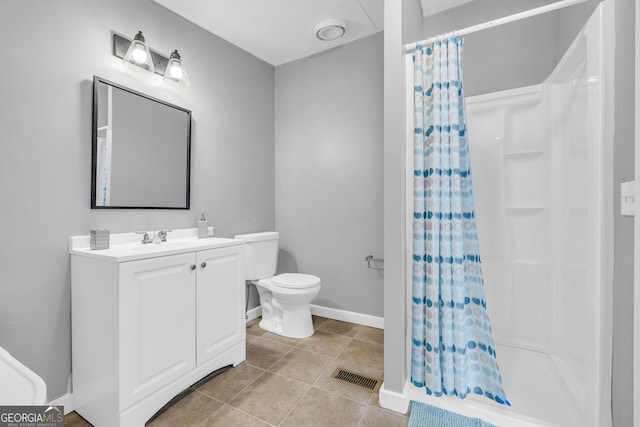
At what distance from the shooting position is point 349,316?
2627 mm

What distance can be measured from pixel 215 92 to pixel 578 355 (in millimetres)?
2884

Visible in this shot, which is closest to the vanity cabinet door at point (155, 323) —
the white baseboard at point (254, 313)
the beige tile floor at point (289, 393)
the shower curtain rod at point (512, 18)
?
the beige tile floor at point (289, 393)

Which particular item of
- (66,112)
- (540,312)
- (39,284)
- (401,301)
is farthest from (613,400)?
(66,112)

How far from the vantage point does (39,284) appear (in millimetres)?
1416

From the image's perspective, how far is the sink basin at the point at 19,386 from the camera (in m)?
0.66

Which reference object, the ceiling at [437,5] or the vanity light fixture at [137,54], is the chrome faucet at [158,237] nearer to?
the vanity light fixture at [137,54]

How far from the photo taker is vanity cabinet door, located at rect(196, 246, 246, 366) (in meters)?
1.68

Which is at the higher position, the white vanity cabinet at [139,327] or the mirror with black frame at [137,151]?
the mirror with black frame at [137,151]

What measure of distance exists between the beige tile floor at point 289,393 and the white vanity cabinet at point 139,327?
0.47 ft

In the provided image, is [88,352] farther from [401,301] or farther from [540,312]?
[540,312]

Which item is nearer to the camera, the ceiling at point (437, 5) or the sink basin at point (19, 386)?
the sink basin at point (19, 386)

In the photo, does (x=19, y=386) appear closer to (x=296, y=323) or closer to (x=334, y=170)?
(x=296, y=323)

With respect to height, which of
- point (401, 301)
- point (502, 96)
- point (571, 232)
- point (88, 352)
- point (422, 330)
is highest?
point (502, 96)

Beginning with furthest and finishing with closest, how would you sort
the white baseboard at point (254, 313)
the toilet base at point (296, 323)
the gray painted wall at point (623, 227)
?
the white baseboard at point (254, 313) < the toilet base at point (296, 323) < the gray painted wall at point (623, 227)
